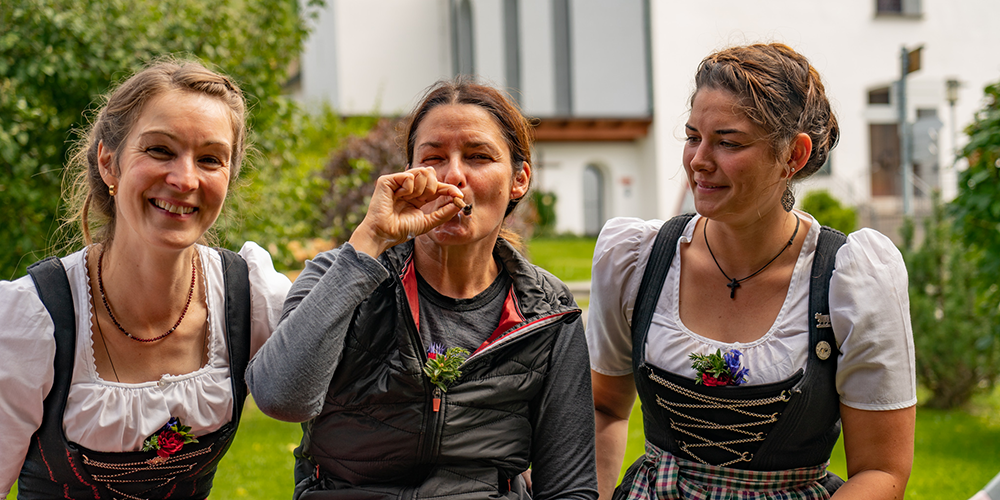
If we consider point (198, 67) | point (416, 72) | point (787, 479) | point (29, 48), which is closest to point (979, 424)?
point (787, 479)

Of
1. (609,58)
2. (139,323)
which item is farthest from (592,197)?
(139,323)

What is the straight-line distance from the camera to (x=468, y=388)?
2.26 meters

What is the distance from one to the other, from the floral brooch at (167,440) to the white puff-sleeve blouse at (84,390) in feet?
0.07

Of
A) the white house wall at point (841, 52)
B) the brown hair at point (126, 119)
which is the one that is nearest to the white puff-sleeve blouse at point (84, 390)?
the brown hair at point (126, 119)

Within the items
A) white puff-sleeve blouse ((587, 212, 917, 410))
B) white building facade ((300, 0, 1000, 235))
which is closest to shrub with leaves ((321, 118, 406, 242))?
white puff-sleeve blouse ((587, 212, 917, 410))

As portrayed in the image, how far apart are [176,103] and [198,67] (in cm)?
22

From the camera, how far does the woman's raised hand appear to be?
2137mm

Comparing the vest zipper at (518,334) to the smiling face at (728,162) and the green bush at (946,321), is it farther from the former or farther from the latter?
the green bush at (946,321)

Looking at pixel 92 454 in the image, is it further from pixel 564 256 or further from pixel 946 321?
pixel 564 256

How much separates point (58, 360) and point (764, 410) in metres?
2.00

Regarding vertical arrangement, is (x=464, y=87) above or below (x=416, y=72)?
below

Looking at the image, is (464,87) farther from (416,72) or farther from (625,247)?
(416,72)

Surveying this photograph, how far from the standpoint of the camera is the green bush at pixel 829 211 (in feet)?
50.3

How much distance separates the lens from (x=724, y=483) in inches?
93.0
